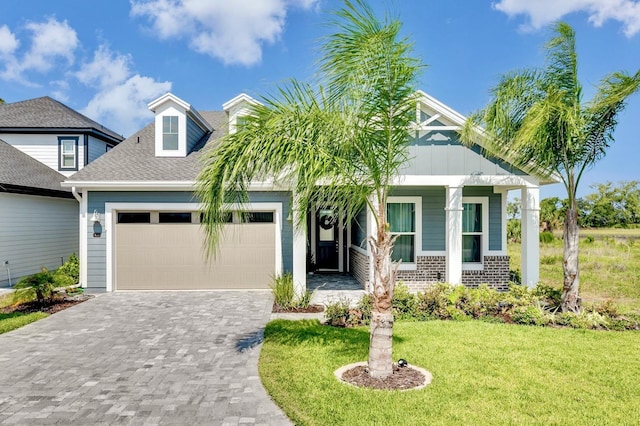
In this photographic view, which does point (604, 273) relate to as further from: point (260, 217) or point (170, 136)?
point (170, 136)

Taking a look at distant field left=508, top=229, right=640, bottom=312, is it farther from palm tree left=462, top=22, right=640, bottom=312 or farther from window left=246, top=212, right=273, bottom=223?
window left=246, top=212, right=273, bottom=223

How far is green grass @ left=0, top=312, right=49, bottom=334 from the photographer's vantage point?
7.61 metres

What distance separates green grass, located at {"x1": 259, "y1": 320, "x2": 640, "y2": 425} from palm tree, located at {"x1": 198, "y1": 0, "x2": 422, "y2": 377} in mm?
799

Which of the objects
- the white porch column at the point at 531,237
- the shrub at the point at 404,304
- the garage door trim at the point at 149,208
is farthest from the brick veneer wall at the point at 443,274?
the shrub at the point at 404,304

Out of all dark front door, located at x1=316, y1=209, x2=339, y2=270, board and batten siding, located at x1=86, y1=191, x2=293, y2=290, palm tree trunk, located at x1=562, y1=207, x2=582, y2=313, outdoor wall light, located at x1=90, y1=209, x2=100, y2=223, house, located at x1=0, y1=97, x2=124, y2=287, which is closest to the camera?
palm tree trunk, located at x1=562, y1=207, x2=582, y2=313

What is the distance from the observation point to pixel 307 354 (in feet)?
19.6

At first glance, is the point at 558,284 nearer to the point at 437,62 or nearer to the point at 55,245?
the point at 437,62

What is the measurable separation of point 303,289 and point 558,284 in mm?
7839

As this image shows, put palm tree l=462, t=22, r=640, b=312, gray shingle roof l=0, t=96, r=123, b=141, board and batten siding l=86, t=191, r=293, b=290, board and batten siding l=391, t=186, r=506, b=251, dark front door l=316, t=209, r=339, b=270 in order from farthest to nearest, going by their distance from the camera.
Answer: gray shingle roof l=0, t=96, r=123, b=141, dark front door l=316, t=209, r=339, b=270, board and batten siding l=391, t=186, r=506, b=251, board and batten siding l=86, t=191, r=293, b=290, palm tree l=462, t=22, r=640, b=312

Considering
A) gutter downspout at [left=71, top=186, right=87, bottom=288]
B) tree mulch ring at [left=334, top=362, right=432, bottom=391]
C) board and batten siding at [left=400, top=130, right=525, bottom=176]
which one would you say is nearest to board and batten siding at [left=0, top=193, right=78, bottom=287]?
gutter downspout at [left=71, top=186, right=87, bottom=288]

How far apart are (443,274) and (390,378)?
711 cm

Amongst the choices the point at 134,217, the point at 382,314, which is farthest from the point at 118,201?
the point at 382,314

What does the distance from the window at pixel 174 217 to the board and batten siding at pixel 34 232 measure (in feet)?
16.0

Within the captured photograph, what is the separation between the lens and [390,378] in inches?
195
